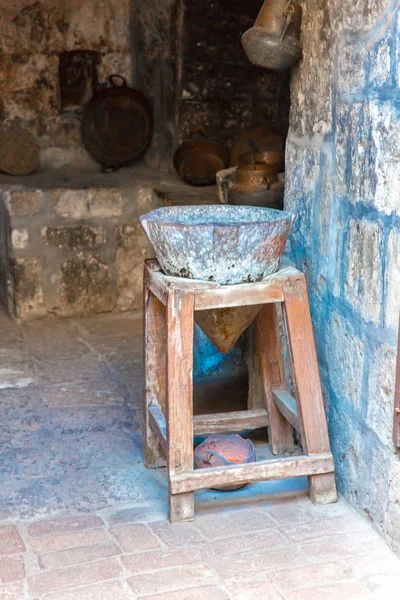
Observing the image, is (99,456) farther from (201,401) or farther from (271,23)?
(271,23)

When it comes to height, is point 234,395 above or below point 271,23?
below

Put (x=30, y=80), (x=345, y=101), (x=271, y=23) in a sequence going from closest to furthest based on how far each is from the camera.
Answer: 1. (x=345, y=101)
2. (x=271, y=23)
3. (x=30, y=80)

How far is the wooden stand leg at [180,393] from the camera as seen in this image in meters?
2.41

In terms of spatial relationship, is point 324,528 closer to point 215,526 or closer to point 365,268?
point 215,526

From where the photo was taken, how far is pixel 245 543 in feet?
7.78

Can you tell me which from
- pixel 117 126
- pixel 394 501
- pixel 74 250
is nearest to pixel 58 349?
pixel 74 250

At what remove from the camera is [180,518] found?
8.18 feet

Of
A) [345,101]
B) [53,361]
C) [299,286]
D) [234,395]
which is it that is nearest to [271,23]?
[345,101]

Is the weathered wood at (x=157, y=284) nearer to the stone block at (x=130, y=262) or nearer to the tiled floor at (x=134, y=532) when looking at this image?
the tiled floor at (x=134, y=532)

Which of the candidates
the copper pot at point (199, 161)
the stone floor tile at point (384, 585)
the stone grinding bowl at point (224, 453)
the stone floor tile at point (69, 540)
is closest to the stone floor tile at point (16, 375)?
the stone grinding bowl at point (224, 453)

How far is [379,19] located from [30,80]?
3649mm

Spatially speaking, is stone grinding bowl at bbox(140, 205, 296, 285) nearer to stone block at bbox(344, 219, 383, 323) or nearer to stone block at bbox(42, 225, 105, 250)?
stone block at bbox(344, 219, 383, 323)

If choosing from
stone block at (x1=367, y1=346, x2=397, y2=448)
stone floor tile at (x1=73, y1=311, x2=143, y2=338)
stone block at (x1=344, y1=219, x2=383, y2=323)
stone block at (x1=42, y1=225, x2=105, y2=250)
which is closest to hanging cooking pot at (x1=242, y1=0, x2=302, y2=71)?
stone block at (x1=344, y1=219, x2=383, y2=323)

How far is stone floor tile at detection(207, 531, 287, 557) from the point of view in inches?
91.7
